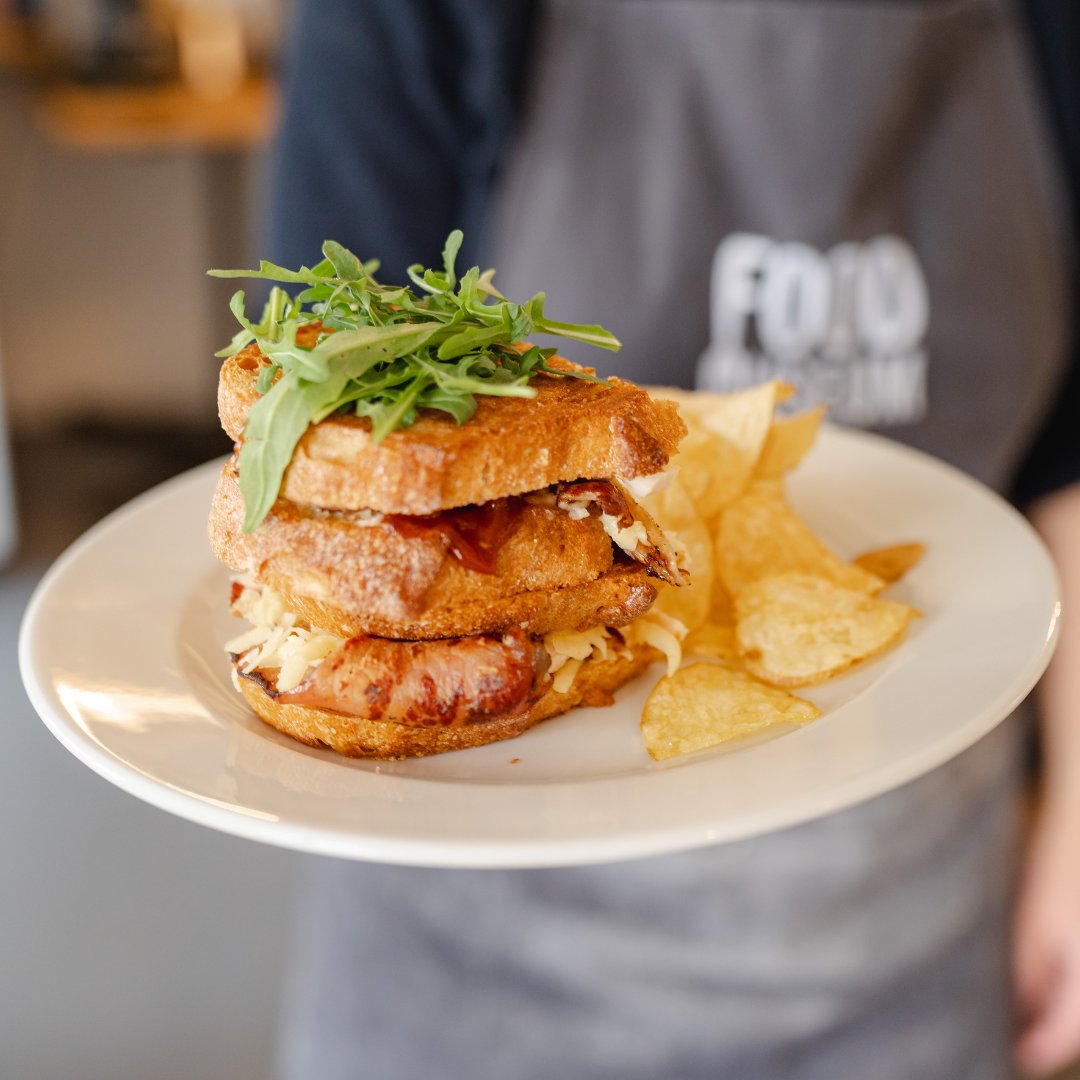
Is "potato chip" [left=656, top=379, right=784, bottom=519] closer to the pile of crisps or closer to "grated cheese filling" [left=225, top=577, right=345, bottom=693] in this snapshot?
the pile of crisps

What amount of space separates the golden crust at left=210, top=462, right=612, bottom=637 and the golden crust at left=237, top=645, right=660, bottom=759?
95mm

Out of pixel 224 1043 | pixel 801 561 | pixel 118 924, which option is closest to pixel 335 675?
pixel 801 561

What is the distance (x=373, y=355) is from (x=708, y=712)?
0.48 m

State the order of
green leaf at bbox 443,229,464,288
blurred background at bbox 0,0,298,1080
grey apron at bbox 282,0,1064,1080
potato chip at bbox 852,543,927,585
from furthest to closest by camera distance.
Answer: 1. blurred background at bbox 0,0,298,1080
2. grey apron at bbox 282,0,1064,1080
3. potato chip at bbox 852,543,927,585
4. green leaf at bbox 443,229,464,288

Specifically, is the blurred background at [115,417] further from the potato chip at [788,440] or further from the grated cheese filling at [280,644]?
the potato chip at [788,440]

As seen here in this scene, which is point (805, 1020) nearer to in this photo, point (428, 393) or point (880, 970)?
point (880, 970)

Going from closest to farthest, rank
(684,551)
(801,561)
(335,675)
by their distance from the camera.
A: (335,675), (684,551), (801,561)

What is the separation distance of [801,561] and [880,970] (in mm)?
876

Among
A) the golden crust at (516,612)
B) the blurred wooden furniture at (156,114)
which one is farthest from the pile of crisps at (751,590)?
the blurred wooden furniture at (156,114)

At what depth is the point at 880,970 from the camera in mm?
1927

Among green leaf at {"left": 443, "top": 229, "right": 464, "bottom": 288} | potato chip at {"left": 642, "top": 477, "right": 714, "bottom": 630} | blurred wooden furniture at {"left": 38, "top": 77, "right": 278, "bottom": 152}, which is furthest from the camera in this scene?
blurred wooden furniture at {"left": 38, "top": 77, "right": 278, "bottom": 152}

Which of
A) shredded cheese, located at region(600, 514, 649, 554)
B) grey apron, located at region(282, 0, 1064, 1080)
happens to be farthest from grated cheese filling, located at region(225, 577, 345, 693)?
grey apron, located at region(282, 0, 1064, 1080)

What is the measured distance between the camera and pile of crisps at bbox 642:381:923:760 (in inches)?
45.6

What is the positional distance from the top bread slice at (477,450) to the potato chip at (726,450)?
1.00 ft
